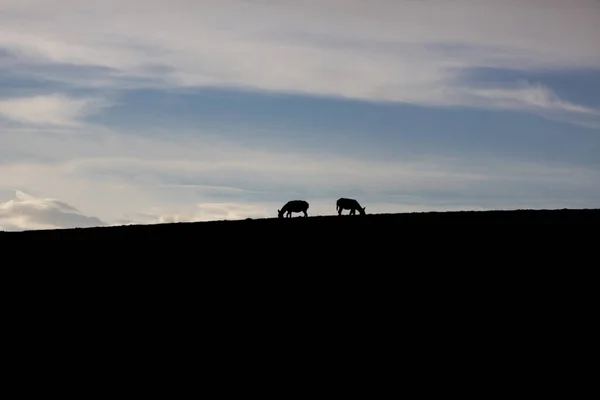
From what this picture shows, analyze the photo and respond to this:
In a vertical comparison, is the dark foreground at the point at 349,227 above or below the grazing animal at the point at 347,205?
below

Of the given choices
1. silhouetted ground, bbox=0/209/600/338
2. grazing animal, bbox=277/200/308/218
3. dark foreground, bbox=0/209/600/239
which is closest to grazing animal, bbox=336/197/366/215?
grazing animal, bbox=277/200/308/218

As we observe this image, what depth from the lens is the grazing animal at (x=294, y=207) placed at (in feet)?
138

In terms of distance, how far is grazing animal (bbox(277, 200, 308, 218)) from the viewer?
4219cm

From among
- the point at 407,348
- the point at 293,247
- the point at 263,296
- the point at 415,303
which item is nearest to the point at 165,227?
the point at 293,247

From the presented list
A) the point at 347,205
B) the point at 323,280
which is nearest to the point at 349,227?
the point at 323,280

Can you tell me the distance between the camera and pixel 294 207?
4225 centimetres

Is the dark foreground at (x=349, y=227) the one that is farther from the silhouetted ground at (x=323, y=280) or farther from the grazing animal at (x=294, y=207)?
the grazing animal at (x=294, y=207)

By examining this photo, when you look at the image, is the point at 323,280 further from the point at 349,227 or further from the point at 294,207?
the point at 294,207

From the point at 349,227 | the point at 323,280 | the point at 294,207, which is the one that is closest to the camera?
the point at 323,280

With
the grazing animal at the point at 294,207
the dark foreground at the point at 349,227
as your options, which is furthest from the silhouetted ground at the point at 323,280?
the grazing animal at the point at 294,207

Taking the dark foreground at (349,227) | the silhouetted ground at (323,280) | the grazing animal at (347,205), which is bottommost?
the silhouetted ground at (323,280)

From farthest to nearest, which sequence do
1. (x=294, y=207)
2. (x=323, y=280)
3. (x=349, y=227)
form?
(x=294, y=207), (x=349, y=227), (x=323, y=280)

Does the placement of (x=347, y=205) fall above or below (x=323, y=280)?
above

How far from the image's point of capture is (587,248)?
24.8 meters
